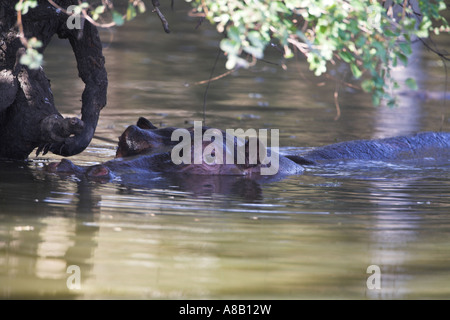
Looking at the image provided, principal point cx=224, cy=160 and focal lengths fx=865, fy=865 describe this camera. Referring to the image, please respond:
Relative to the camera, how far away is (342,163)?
31.6 feet

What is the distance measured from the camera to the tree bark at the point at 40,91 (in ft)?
26.6

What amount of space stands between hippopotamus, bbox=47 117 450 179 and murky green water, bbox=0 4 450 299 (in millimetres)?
176

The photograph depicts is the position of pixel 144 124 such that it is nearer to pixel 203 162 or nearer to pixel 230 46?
pixel 203 162

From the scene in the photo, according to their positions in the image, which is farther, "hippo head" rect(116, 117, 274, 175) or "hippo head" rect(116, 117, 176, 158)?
"hippo head" rect(116, 117, 176, 158)

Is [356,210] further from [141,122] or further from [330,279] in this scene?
[141,122]

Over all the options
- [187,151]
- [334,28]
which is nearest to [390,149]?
[187,151]

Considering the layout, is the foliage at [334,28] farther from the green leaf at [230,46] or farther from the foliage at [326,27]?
the green leaf at [230,46]

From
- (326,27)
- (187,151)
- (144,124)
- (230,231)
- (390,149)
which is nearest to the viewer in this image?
(326,27)

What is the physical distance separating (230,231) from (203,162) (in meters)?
2.26

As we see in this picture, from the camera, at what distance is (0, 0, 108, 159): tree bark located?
26.6 ft

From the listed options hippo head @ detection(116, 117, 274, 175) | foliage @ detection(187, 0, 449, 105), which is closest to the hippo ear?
hippo head @ detection(116, 117, 274, 175)

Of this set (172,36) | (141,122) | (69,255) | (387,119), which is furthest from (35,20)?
(172,36)

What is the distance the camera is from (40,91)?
846 cm

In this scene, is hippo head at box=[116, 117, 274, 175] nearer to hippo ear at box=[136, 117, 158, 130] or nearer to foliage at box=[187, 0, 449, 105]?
hippo ear at box=[136, 117, 158, 130]
